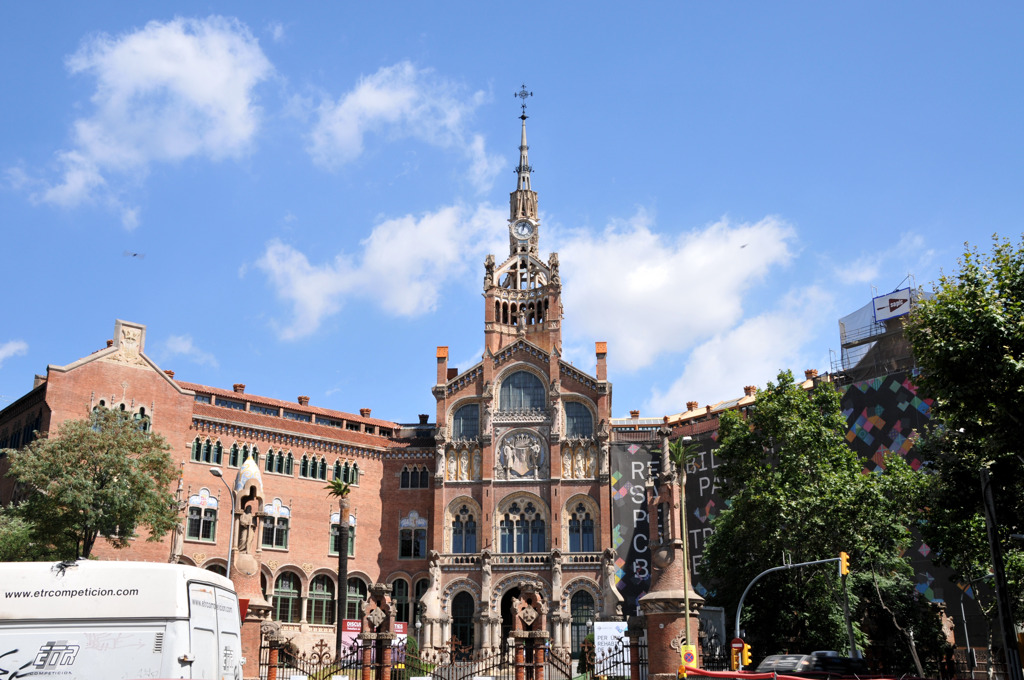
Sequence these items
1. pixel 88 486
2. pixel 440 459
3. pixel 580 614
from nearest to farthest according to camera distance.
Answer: pixel 88 486
pixel 580 614
pixel 440 459

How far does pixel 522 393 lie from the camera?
Answer: 63.3 m

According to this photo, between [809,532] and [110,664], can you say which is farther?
[809,532]

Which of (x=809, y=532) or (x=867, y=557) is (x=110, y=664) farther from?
(x=867, y=557)

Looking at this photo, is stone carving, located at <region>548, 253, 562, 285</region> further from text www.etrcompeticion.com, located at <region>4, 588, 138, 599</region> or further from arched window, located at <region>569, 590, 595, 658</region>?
text www.etrcompeticion.com, located at <region>4, 588, 138, 599</region>

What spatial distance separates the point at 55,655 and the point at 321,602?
145 feet

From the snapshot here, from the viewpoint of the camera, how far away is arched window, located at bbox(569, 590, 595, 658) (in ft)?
186

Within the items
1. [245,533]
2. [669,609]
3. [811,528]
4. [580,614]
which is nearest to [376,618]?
[245,533]

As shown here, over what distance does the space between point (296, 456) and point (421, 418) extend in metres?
11.7

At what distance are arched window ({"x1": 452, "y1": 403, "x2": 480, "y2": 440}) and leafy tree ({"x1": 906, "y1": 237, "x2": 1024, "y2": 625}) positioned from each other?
1451 inches

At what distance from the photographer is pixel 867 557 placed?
3916 cm

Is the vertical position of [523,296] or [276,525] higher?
[523,296]

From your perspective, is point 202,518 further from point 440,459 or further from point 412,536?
point 440,459

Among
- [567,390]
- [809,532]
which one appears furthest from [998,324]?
[567,390]

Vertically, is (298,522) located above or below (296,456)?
below
